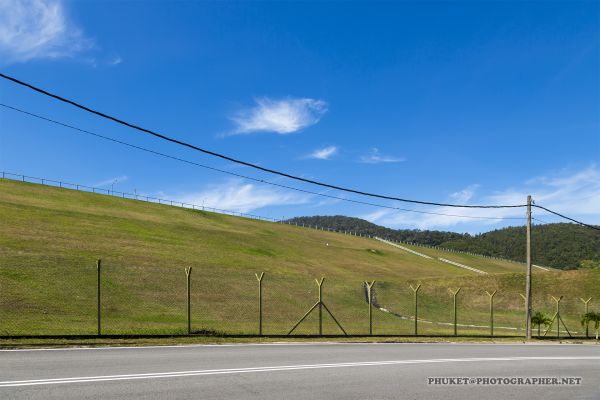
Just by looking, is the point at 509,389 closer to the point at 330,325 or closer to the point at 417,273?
the point at 330,325

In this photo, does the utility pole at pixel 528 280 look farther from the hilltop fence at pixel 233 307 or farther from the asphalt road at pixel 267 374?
the asphalt road at pixel 267 374

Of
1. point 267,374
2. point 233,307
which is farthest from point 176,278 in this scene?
point 267,374

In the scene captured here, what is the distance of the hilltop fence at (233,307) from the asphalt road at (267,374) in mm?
6509

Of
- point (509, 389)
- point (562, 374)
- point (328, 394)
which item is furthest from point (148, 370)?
point (562, 374)

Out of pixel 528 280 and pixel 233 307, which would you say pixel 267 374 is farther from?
pixel 233 307

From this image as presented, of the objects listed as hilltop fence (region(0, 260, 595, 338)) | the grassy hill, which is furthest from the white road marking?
the grassy hill

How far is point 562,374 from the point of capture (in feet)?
39.5

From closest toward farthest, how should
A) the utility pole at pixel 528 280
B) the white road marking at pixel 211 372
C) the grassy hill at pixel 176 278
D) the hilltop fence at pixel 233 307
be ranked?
the white road marking at pixel 211 372 → the hilltop fence at pixel 233 307 → the grassy hill at pixel 176 278 → the utility pole at pixel 528 280

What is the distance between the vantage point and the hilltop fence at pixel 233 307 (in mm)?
23812

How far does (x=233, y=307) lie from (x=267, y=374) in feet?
75.4

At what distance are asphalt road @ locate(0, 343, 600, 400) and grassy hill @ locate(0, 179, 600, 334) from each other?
9.40 metres

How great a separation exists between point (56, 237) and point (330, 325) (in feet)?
90.5

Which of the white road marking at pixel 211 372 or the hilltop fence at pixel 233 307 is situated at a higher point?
the white road marking at pixel 211 372

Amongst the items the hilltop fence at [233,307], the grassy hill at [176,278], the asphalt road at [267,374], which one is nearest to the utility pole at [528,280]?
the hilltop fence at [233,307]
